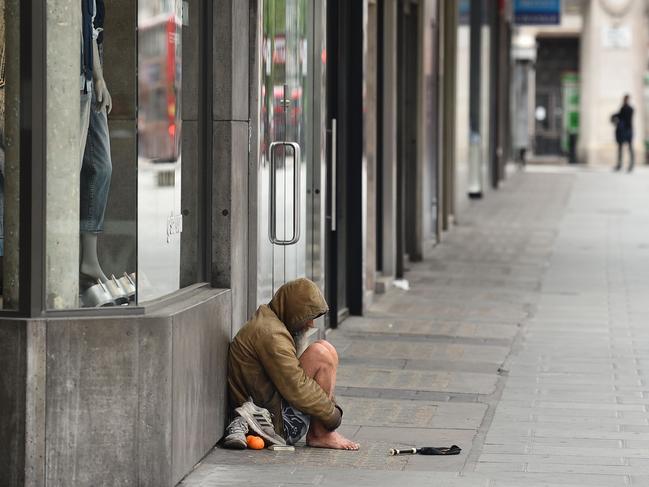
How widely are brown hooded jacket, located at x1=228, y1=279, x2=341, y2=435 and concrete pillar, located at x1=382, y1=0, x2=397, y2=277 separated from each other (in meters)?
7.11

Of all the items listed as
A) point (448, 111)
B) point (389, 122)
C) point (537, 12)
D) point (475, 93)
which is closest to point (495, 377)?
point (389, 122)

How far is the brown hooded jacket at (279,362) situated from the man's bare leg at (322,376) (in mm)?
75

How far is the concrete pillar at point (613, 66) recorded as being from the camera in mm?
43188

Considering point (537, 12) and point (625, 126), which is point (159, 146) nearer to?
point (537, 12)

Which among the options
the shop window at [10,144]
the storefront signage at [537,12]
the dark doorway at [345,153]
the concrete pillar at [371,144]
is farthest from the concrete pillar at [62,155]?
the storefront signage at [537,12]

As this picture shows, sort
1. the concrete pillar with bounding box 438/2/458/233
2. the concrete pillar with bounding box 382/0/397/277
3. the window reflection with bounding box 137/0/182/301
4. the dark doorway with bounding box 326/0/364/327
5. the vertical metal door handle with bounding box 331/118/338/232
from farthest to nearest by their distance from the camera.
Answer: the concrete pillar with bounding box 438/2/458/233 < the concrete pillar with bounding box 382/0/397/277 < the dark doorway with bounding box 326/0/364/327 < the vertical metal door handle with bounding box 331/118/338/232 < the window reflection with bounding box 137/0/182/301

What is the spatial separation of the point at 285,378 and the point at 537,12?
29737mm

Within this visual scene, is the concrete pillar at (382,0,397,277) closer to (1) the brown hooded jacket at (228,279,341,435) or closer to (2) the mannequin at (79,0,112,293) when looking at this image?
(1) the brown hooded jacket at (228,279,341,435)

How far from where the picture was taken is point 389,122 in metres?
14.7

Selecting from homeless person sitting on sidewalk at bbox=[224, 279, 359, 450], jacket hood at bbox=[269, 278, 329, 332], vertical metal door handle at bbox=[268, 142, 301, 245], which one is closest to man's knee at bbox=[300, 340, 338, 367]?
homeless person sitting on sidewalk at bbox=[224, 279, 359, 450]

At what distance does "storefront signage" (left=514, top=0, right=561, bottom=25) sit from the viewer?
35.8 meters

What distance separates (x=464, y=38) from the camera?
25578mm

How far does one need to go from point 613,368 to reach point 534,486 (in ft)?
11.9

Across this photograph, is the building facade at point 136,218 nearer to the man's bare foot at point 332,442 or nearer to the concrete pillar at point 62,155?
the concrete pillar at point 62,155
